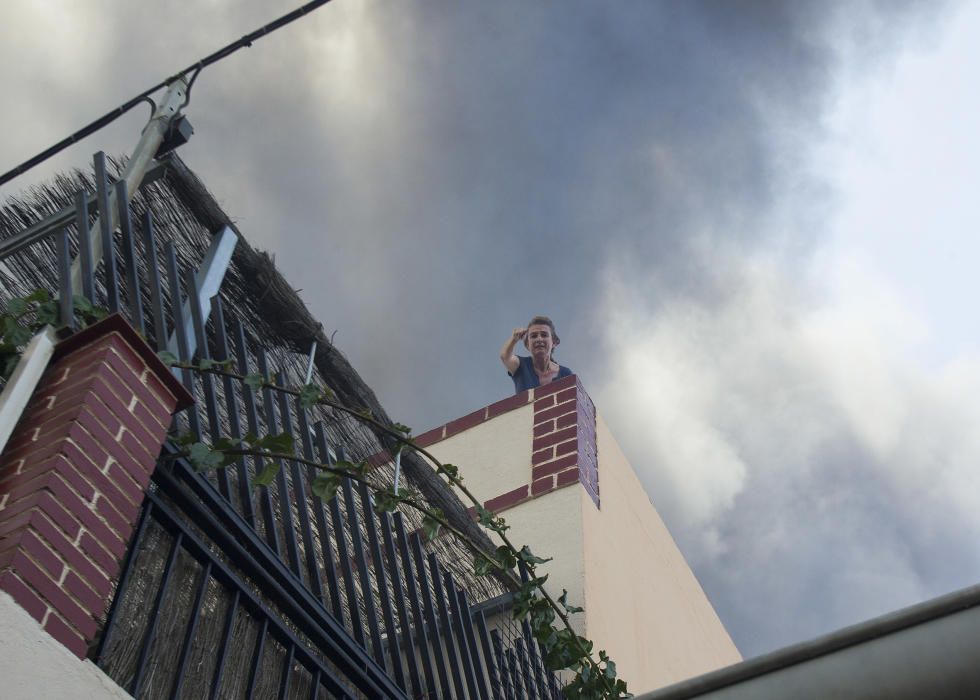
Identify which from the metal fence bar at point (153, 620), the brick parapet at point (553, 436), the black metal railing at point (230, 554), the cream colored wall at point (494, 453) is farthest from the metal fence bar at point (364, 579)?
the cream colored wall at point (494, 453)

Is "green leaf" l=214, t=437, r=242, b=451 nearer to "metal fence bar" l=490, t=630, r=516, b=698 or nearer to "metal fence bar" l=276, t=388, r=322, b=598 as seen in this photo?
"metal fence bar" l=276, t=388, r=322, b=598

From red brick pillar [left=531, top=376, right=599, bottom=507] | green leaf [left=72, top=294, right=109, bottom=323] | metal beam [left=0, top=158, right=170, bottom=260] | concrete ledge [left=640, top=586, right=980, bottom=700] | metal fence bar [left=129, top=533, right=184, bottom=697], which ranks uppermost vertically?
red brick pillar [left=531, top=376, right=599, bottom=507]

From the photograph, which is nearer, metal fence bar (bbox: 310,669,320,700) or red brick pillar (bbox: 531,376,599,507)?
metal fence bar (bbox: 310,669,320,700)

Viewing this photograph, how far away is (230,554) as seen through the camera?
350 centimetres

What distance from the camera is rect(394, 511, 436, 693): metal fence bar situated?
14.7 feet

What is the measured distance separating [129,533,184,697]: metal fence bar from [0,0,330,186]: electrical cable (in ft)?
6.87

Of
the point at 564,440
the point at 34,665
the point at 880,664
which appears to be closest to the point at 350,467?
the point at 34,665

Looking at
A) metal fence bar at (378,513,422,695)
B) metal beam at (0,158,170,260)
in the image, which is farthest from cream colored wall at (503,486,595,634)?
metal beam at (0,158,170,260)

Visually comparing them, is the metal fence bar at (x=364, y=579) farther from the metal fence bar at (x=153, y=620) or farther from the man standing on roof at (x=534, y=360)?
the man standing on roof at (x=534, y=360)

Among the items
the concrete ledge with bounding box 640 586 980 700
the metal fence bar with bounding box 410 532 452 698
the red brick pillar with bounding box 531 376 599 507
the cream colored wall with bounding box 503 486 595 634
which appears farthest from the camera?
the red brick pillar with bounding box 531 376 599 507

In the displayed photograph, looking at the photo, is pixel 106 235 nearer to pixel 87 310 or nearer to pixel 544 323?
pixel 87 310

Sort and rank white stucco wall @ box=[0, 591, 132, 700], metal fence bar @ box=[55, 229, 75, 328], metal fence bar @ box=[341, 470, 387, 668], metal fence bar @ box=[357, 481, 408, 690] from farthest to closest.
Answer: metal fence bar @ box=[357, 481, 408, 690]
metal fence bar @ box=[341, 470, 387, 668]
metal fence bar @ box=[55, 229, 75, 328]
white stucco wall @ box=[0, 591, 132, 700]

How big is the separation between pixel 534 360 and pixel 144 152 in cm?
515

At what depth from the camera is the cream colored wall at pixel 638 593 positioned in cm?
669
